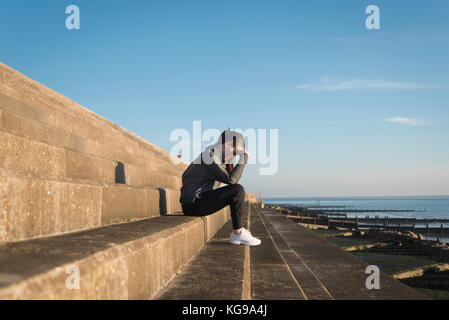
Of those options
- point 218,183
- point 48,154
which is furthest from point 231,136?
point 48,154

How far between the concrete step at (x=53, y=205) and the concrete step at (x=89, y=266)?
0.08 m

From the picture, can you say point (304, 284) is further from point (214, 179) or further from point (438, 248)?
point (438, 248)

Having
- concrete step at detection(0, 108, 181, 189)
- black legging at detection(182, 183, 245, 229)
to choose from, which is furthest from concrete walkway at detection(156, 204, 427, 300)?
concrete step at detection(0, 108, 181, 189)

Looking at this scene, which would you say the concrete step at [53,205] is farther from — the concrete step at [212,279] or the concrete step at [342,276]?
the concrete step at [342,276]

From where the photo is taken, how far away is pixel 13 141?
7.14 feet

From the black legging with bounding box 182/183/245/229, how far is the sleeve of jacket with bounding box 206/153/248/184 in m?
0.10

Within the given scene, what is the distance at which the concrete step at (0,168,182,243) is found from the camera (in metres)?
1.58

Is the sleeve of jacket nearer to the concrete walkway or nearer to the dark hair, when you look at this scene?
the dark hair

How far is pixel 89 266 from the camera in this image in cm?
135

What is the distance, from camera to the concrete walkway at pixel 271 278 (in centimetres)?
224

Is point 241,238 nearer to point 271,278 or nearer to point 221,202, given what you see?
point 221,202

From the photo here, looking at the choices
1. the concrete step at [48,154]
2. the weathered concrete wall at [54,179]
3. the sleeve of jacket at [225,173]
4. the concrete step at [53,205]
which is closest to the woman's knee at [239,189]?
the sleeve of jacket at [225,173]
